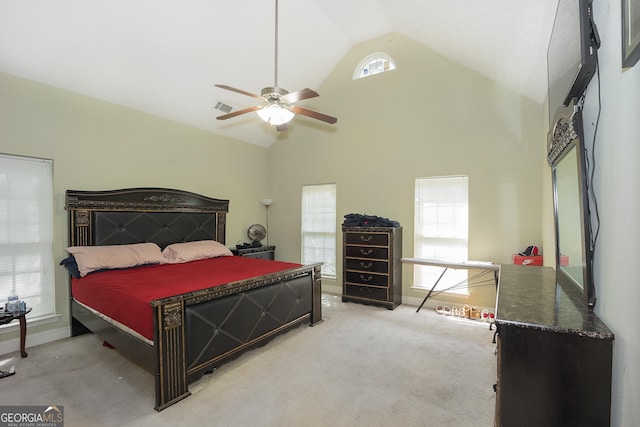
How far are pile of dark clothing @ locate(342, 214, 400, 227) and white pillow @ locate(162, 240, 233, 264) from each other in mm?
1878

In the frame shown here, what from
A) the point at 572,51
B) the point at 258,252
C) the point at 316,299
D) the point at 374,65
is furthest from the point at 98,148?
the point at 572,51

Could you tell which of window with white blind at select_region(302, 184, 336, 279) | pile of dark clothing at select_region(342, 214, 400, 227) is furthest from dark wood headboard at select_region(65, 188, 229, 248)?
pile of dark clothing at select_region(342, 214, 400, 227)

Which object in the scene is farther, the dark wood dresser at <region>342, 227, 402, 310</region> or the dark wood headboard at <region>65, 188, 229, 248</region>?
the dark wood dresser at <region>342, 227, 402, 310</region>

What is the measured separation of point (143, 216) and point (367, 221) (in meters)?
3.01

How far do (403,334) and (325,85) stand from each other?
403cm

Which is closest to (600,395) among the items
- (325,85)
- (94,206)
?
(94,206)

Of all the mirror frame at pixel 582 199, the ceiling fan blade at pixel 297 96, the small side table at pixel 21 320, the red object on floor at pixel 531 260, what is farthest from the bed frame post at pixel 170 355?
the red object on floor at pixel 531 260

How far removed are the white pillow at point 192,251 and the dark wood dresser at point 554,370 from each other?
3.58 m

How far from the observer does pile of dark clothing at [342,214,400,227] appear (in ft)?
13.9

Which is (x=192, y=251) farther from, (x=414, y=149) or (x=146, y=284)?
(x=414, y=149)

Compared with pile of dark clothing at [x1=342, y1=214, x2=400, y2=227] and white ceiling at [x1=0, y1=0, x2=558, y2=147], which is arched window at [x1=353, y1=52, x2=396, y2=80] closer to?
white ceiling at [x1=0, y1=0, x2=558, y2=147]

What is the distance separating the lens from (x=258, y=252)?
5.07 metres

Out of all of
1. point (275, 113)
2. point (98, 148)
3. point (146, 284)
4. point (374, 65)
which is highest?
point (374, 65)

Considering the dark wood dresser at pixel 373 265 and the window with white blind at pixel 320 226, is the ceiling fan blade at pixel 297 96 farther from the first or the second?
the window with white blind at pixel 320 226
